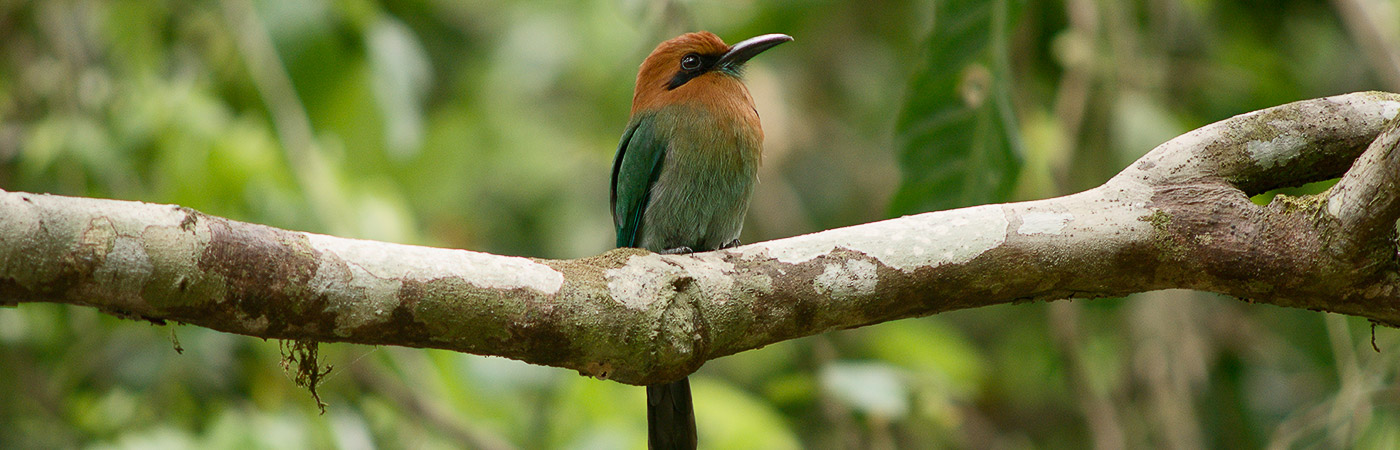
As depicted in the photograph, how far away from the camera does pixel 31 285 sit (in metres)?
1.48

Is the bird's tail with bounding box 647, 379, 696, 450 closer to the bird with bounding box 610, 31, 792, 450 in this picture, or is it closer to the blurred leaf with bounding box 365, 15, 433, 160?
the bird with bounding box 610, 31, 792, 450

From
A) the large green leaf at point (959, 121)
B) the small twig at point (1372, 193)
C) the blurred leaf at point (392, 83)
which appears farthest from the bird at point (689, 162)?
the small twig at point (1372, 193)

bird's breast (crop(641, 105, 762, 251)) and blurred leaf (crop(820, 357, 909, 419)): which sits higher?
bird's breast (crop(641, 105, 762, 251))

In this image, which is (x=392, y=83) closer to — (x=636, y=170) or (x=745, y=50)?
(x=636, y=170)

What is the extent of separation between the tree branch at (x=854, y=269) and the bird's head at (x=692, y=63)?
145 centimetres

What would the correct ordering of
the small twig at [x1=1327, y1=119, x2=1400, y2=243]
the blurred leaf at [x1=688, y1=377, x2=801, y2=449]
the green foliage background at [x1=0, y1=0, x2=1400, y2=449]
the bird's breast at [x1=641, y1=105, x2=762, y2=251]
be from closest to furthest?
1. the small twig at [x1=1327, y1=119, x2=1400, y2=243]
2. the bird's breast at [x1=641, y1=105, x2=762, y2=251]
3. the green foliage background at [x1=0, y1=0, x2=1400, y2=449]
4. the blurred leaf at [x1=688, y1=377, x2=801, y2=449]

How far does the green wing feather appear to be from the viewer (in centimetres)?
333

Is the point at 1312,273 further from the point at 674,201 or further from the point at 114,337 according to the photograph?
the point at 114,337

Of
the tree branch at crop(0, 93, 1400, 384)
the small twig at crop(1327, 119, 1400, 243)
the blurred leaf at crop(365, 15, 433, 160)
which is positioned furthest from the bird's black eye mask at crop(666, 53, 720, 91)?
the small twig at crop(1327, 119, 1400, 243)

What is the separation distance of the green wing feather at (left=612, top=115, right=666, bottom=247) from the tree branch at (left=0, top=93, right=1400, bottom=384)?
3.97 ft

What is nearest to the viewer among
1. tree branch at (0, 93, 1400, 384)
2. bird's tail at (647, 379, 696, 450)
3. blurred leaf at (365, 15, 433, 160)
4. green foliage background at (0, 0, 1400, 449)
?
tree branch at (0, 93, 1400, 384)

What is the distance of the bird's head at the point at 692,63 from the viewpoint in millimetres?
3494

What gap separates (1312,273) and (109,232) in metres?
2.05

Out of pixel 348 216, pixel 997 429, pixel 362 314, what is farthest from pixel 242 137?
pixel 997 429
